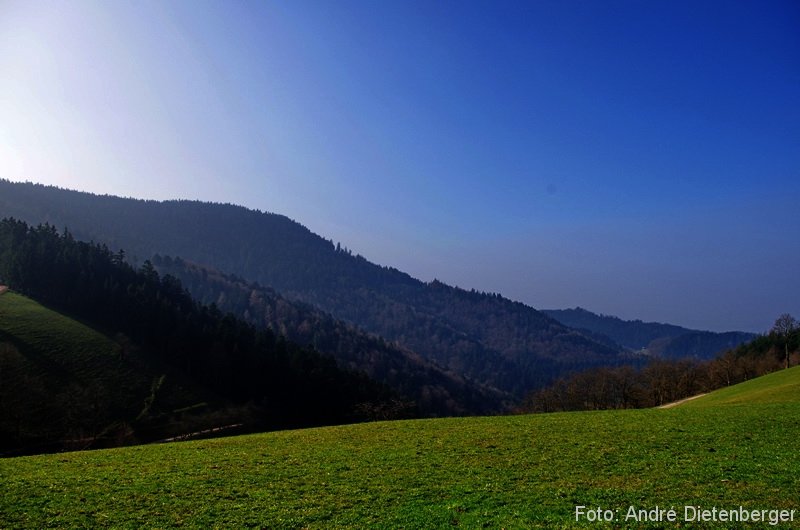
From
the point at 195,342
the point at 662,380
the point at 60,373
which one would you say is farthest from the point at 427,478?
the point at 195,342

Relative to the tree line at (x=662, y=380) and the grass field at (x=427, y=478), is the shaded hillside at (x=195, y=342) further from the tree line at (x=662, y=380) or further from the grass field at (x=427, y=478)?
the grass field at (x=427, y=478)

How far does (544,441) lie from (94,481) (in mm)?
31113

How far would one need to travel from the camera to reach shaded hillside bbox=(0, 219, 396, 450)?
15288 centimetres

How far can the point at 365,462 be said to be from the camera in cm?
3200

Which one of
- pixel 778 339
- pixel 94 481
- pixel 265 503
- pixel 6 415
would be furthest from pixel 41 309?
pixel 778 339

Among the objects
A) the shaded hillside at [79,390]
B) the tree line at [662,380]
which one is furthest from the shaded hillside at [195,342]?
the tree line at [662,380]

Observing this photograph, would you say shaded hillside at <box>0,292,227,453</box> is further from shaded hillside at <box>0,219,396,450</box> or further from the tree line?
the tree line

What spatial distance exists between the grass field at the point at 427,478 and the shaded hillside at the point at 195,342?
113 meters

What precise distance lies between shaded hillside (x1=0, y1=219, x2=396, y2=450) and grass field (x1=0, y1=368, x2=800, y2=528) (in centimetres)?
11329

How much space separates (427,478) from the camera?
27.2m

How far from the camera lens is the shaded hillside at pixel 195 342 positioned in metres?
153

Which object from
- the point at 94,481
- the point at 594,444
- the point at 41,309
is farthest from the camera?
the point at 41,309

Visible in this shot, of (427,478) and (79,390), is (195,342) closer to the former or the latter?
(79,390)

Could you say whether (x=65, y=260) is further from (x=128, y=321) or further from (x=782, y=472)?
(x=782, y=472)
